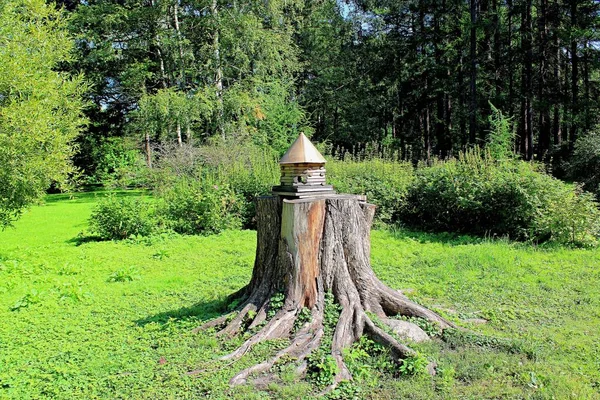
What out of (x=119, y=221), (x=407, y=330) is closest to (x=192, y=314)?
(x=407, y=330)

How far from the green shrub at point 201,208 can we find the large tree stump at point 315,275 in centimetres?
548

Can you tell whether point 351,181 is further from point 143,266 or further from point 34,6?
point 34,6

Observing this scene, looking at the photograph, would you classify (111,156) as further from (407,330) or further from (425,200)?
(407,330)

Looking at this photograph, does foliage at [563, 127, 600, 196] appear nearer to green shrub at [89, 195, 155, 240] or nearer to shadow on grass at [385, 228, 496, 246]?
shadow on grass at [385, 228, 496, 246]

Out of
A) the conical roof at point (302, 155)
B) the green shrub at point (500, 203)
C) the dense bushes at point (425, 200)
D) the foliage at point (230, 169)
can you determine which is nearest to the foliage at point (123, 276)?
the dense bushes at point (425, 200)

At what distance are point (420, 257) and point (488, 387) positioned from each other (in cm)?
420

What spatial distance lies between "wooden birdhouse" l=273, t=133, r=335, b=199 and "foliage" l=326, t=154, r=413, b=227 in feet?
18.7

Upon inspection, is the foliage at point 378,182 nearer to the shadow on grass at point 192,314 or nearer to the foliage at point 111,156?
the shadow on grass at point 192,314

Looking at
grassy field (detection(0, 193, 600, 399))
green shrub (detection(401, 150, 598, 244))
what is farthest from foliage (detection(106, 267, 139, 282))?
green shrub (detection(401, 150, 598, 244))

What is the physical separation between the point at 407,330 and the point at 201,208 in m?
6.68

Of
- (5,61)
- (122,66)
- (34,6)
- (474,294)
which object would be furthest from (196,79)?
(474,294)

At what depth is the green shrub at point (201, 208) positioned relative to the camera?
9.52 m

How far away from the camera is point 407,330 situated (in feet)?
12.5

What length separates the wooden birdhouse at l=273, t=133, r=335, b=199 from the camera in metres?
4.05
